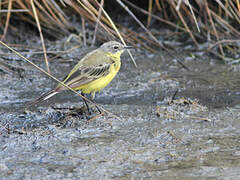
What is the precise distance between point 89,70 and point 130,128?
3.42 feet

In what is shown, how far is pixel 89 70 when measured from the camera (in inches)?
206

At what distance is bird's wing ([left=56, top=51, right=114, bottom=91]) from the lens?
5031 mm

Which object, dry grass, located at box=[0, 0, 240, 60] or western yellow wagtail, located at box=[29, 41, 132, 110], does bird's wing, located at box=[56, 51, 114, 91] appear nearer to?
western yellow wagtail, located at box=[29, 41, 132, 110]

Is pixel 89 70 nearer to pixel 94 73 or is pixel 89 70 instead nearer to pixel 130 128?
pixel 94 73

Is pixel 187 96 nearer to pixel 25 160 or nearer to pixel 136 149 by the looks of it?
pixel 136 149

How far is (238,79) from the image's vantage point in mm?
6242

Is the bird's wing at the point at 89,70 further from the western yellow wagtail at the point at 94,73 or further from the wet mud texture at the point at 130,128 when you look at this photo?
the wet mud texture at the point at 130,128

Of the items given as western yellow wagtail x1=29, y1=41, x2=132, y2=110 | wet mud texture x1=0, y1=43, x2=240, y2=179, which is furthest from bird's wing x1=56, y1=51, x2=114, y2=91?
wet mud texture x1=0, y1=43, x2=240, y2=179

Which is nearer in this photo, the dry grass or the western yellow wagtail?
the western yellow wagtail

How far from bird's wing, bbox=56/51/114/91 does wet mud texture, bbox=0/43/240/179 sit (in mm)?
320

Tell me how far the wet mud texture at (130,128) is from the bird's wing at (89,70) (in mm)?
320

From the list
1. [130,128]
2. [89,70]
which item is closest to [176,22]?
[89,70]

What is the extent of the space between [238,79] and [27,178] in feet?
12.5

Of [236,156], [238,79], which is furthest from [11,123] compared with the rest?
[238,79]
